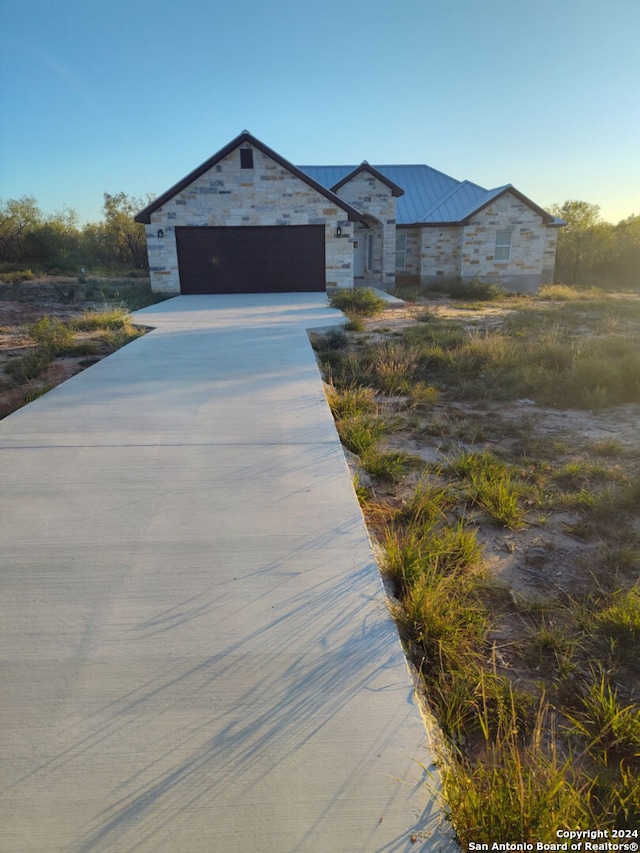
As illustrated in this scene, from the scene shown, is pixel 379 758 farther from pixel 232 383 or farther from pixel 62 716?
pixel 232 383

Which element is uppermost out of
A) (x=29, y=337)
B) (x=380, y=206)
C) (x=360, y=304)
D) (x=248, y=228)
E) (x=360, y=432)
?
(x=380, y=206)

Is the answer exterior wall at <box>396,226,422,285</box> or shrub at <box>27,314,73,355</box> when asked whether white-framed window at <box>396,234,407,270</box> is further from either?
shrub at <box>27,314,73,355</box>

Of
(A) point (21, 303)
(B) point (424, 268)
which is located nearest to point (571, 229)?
(B) point (424, 268)

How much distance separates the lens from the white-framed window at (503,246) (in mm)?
25891

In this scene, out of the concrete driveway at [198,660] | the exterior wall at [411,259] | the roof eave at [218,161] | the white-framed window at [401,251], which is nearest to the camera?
the concrete driveway at [198,660]

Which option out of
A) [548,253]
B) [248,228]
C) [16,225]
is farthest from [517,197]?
[16,225]

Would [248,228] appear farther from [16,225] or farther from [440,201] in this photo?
[16,225]

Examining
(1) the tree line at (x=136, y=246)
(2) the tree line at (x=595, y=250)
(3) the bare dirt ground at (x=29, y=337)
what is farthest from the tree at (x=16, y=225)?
(2) the tree line at (x=595, y=250)

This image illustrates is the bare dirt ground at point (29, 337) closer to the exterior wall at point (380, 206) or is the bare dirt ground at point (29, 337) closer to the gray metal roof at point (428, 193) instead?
the exterior wall at point (380, 206)

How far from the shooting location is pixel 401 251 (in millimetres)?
27297

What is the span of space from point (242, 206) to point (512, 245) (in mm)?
13388

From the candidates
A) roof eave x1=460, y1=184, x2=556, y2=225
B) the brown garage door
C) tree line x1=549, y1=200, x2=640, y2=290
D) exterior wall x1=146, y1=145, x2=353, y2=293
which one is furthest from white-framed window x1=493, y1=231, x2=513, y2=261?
tree line x1=549, y1=200, x2=640, y2=290

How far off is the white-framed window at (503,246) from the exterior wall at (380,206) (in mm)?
4979

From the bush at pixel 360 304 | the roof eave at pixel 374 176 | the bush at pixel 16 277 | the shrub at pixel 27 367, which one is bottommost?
the shrub at pixel 27 367
